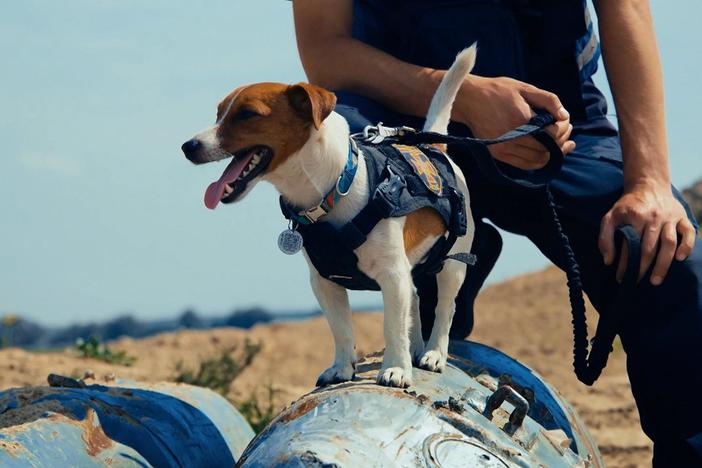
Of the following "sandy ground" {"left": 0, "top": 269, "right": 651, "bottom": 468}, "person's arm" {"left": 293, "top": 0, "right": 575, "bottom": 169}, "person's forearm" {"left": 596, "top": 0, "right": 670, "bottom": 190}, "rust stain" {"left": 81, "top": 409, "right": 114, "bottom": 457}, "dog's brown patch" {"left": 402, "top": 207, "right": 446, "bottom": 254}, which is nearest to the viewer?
"rust stain" {"left": 81, "top": 409, "right": 114, "bottom": 457}

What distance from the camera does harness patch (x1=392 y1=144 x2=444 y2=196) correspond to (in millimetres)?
3125

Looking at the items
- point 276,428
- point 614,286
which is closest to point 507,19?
point 614,286

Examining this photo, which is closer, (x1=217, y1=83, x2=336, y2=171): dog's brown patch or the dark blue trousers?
(x1=217, y1=83, x2=336, y2=171): dog's brown patch

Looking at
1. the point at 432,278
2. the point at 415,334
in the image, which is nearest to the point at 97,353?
the point at 432,278

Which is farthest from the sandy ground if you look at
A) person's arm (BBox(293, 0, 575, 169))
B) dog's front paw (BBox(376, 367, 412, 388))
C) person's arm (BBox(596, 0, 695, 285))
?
person's arm (BBox(596, 0, 695, 285))

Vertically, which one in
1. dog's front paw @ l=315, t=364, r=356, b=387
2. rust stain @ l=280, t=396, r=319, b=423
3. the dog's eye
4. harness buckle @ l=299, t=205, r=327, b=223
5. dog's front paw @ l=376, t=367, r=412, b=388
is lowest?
dog's front paw @ l=315, t=364, r=356, b=387

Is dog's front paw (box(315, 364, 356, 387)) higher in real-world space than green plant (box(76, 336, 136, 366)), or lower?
higher

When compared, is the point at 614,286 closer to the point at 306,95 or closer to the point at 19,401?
the point at 306,95

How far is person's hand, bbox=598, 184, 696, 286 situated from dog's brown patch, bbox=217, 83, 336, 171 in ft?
3.36

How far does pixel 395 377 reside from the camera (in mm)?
2898

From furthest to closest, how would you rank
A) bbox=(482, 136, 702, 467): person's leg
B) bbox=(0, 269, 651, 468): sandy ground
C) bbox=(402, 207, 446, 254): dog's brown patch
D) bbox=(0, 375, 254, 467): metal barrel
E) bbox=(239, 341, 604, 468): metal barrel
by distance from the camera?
1. bbox=(0, 269, 651, 468): sandy ground
2. bbox=(482, 136, 702, 467): person's leg
3. bbox=(402, 207, 446, 254): dog's brown patch
4. bbox=(0, 375, 254, 467): metal barrel
5. bbox=(239, 341, 604, 468): metal barrel

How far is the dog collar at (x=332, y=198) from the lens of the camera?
300 centimetres

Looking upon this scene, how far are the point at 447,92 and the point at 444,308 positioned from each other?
0.66 m

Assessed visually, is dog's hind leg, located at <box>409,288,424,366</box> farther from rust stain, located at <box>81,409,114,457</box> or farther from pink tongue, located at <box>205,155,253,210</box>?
rust stain, located at <box>81,409,114,457</box>
